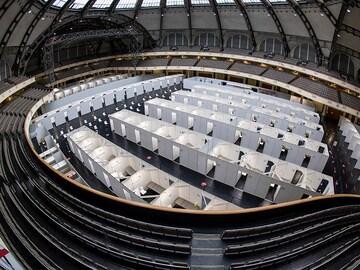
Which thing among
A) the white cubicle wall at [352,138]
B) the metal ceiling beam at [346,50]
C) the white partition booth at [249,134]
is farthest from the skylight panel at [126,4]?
the white cubicle wall at [352,138]

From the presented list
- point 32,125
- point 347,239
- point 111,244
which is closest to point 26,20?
point 32,125

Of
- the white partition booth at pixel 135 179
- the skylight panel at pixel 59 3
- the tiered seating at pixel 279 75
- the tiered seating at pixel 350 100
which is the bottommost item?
the white partition booth at pixel 135 179

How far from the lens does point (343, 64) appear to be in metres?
26.2

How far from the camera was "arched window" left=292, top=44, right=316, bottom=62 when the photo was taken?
2983cm

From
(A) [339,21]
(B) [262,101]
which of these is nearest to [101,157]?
(B) [262,101]

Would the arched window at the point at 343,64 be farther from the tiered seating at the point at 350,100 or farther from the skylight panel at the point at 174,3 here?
the skylight panel at the point at 174,3

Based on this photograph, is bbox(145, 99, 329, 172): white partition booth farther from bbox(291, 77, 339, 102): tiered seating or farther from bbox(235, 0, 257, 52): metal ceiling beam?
bbox(235, 0, 257, 52): metal ceiling beam

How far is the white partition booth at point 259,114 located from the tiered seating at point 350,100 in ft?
18.0

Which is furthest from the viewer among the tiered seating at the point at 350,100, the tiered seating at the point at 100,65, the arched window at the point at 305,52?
the tiered seating at the point at 100,65

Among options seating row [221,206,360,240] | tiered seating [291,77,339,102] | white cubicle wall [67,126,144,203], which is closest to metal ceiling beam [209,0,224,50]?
tiered seating [291,77,339,102]

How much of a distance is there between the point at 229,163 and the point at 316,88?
1880cm

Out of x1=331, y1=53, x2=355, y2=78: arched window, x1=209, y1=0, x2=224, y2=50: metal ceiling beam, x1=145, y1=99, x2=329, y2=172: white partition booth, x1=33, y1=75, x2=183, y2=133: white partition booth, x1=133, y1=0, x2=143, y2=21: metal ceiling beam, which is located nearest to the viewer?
x1=145, y1=99, x2=329, y2=172: white partition booth

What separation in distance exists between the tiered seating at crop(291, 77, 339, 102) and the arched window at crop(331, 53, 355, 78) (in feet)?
7.09

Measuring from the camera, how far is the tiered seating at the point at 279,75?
102ft
